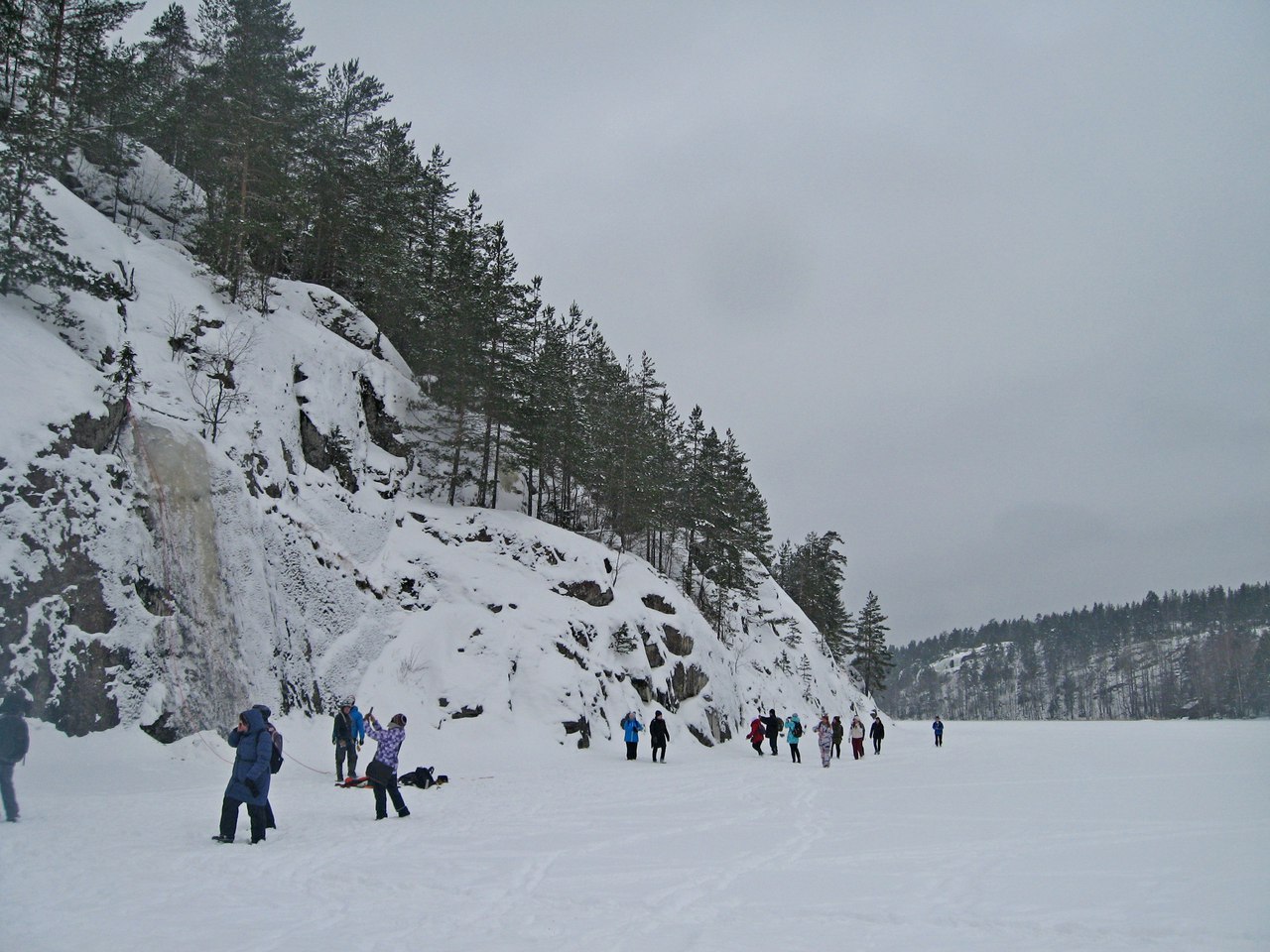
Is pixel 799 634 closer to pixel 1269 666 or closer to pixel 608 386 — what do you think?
pixel 608 386

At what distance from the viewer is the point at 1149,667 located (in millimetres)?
165625

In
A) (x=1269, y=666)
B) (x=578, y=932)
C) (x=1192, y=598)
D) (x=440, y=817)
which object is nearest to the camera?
(x=578, y=932)

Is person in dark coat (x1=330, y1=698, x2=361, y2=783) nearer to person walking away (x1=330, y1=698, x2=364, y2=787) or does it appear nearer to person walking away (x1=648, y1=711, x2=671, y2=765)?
person walking away (x1=330, y1=698, x2=364, y2=787)

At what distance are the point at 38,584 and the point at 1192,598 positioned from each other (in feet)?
760

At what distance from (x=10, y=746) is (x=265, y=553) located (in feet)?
37.5

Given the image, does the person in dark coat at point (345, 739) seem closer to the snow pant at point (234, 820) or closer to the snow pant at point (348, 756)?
the snow pant at point (348, 756)

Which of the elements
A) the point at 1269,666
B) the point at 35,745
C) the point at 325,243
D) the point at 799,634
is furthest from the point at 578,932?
the point at 1269,666

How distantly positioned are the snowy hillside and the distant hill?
136 metres

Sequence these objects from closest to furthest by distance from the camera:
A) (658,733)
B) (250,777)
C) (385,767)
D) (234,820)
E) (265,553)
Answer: (234,820), (250,777), (385,767), (265,553), (658,733)

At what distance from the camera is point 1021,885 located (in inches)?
299

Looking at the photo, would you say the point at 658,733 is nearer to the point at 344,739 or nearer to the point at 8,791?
the point at 344,739

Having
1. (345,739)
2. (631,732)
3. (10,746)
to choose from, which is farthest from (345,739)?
(631,732)

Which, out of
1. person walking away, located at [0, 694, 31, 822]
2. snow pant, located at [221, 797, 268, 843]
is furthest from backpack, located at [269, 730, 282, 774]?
person walking away, located at [0, 694, 31, 822]

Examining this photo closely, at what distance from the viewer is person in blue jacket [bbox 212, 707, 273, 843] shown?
10.1 m
